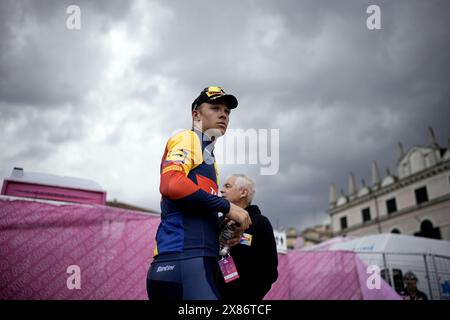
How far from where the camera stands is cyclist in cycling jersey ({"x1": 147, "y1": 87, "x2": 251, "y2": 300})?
1.55 m

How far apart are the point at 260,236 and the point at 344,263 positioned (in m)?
6.65

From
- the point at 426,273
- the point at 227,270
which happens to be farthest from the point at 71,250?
the point at 426,273

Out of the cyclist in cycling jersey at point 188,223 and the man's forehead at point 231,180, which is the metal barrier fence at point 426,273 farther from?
the cyclist in cycling jersey at point 188,223

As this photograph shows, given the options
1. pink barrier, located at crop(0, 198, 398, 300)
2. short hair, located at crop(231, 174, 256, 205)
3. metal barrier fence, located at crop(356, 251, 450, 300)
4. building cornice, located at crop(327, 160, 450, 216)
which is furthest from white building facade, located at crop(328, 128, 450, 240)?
short hair, located at crop(231, 174, 256, 205)

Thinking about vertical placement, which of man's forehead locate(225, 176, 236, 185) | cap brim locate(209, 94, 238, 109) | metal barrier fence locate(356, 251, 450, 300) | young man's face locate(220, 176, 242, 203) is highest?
cap brim locate(209, 94, 238, 109)

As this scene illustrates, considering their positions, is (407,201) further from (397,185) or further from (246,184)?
(246,184)

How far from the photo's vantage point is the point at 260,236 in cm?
301

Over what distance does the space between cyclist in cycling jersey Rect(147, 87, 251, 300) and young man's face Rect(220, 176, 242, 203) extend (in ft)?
3.94

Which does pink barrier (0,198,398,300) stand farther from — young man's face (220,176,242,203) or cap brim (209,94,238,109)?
cap brim (209,94,238,109)

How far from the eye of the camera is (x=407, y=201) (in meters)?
36.5

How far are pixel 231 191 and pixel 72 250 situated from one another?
9.19 ft

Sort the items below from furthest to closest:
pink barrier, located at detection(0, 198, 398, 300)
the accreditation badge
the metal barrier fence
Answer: the metal barrier fence < pink barrier, located at detection(0, 198, 398, 300) < the accreditation badge

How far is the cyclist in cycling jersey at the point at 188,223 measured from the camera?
60.9 inches
